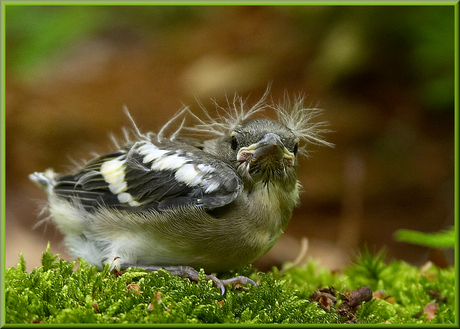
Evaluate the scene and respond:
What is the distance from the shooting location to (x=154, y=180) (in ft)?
8.63

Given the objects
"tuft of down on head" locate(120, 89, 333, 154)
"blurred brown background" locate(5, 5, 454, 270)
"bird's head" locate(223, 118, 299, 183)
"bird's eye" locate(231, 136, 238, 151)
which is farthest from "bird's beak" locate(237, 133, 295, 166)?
"blurred brown background" locate(5, 5, 454, 270)

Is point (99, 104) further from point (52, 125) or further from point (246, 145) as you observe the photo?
point (246, 145)

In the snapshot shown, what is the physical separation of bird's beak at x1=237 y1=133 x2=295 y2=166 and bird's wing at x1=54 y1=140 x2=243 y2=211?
0.12 meters

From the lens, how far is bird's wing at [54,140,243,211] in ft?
8.11

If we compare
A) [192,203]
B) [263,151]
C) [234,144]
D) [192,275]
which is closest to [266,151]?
[263,151]

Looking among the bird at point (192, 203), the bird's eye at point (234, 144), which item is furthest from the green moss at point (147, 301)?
the bird's eye at point (234, 144)

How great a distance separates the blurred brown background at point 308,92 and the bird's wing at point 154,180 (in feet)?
9.95

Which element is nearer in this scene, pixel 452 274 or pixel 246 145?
pixel 246 145

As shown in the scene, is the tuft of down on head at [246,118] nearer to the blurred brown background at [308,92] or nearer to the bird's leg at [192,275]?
the bird's leg at [192,275]

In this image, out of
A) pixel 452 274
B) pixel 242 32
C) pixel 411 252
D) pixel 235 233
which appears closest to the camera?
pixel 235 233

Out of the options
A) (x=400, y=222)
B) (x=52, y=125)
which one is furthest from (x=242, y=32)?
(x=400, y=222)

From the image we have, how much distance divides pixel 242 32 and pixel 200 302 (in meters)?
6.33

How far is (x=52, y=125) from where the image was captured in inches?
273

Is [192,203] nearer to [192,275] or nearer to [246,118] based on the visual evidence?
[192,275]
